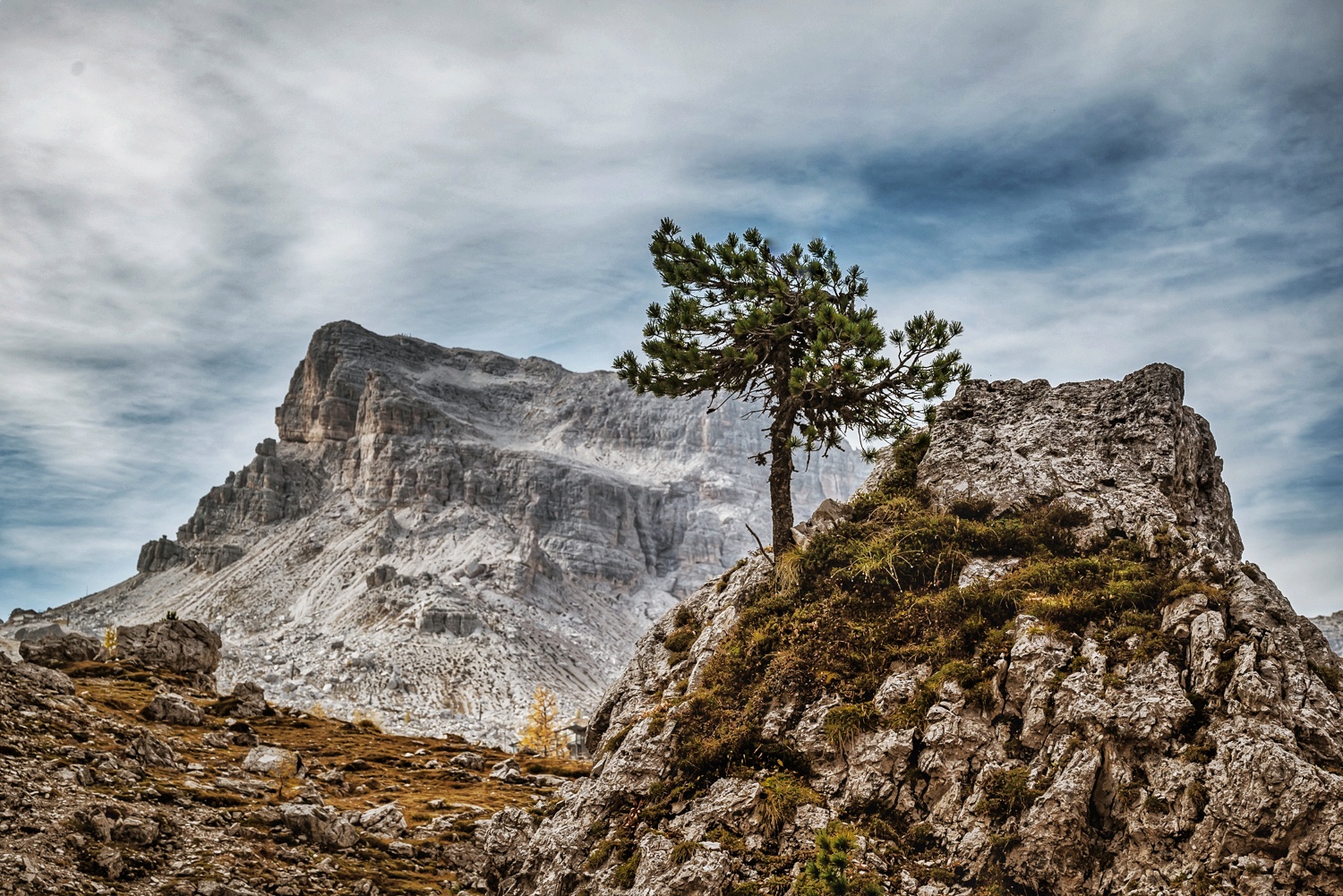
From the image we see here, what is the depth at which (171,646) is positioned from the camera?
3616cm

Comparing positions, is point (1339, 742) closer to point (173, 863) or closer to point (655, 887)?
point (655, 887)

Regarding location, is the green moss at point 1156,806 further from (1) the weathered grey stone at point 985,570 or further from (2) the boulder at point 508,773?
(2) the boulder at point 508,773

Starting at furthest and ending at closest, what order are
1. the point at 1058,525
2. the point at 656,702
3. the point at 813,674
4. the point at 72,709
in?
the point at 72,709 → the point at 656,702 → the point at 1058,525 → the point at 813,674

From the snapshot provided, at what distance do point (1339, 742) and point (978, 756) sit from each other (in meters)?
4.21

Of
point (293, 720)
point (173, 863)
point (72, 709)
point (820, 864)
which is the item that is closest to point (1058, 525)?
point (820, 864)

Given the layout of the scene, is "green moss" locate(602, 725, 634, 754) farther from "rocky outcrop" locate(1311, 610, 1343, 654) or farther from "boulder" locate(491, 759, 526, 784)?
"rocky outcrop" locate(1311, 610, 1343, 654)

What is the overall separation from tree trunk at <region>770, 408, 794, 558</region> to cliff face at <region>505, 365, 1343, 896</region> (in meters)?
0.84

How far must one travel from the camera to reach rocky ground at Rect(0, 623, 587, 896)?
14.4 metres

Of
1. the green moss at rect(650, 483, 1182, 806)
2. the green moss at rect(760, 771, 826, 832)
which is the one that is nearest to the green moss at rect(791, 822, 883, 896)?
the green moss at rect(760, 771, 826, 832)

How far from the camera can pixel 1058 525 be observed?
1558 cm

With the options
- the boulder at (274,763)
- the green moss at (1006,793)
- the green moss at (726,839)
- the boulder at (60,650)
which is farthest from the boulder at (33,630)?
the green moss at (1006,793)

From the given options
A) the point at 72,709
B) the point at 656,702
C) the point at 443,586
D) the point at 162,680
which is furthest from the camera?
the point at 443,586

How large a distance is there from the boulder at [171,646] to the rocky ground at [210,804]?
5.45 metres

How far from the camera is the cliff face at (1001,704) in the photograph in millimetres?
9812
